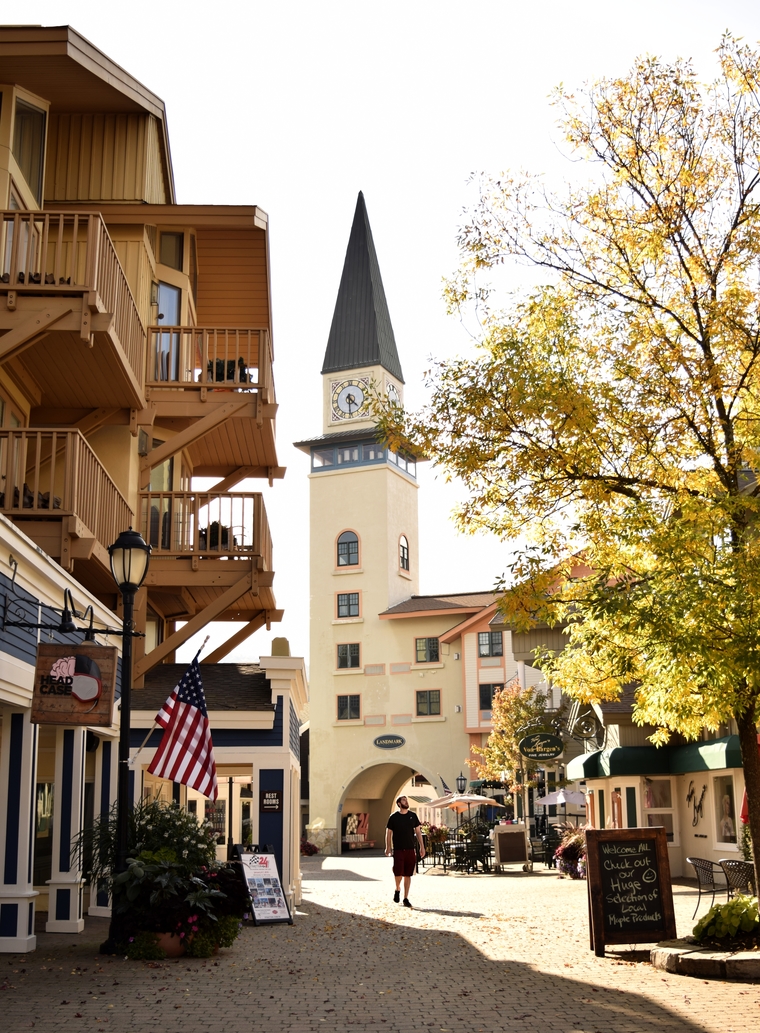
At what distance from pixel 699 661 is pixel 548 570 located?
2.14 metres

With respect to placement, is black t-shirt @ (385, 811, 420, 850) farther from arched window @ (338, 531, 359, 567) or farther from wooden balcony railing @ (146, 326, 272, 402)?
arched window @ (338, 531, 359, 567)

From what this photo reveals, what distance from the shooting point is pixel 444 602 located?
54.3m

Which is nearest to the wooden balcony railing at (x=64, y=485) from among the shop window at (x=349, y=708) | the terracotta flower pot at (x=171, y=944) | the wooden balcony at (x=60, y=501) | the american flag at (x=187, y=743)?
the wooden balcony at (x=60, y=501)

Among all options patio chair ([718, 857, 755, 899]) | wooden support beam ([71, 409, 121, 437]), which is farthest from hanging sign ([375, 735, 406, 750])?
patio chair ([718, 857, 755, 899])

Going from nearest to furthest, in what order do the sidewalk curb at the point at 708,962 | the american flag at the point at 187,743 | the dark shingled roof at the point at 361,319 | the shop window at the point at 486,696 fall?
1. the sidewalk curb at the point at 708,962
2. the american flag at the point at 187,743
3. the shop window at the point at 486,696
4. the dark shingled roof at the point at 361,319

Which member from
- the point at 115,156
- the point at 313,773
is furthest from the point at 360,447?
the point at 115,156

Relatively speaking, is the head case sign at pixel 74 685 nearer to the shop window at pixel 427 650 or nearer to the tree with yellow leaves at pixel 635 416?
the tree with yellow leaves at pixel 635 416

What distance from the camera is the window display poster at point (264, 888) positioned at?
629 inches

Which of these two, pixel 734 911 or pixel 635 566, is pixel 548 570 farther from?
pixel 734 911

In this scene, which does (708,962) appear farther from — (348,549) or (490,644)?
(348,549)

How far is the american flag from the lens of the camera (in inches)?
566

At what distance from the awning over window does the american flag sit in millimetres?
9831

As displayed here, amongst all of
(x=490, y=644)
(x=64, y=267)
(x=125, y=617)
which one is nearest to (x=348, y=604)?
(x=490, y=644)

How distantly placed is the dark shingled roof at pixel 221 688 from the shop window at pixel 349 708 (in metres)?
33.5
